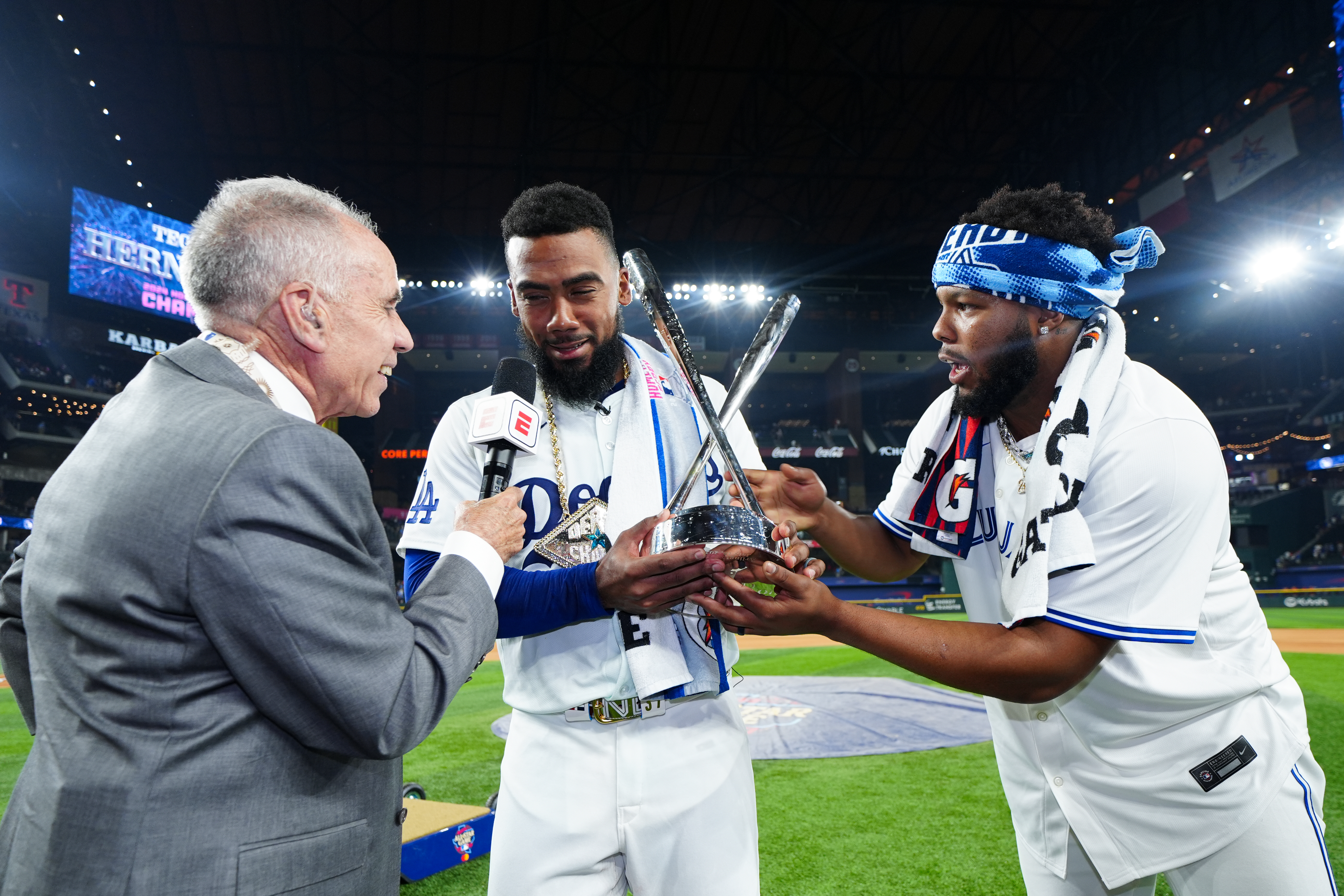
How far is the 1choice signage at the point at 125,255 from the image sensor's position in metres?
19.5

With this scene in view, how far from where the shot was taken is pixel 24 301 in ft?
78.0

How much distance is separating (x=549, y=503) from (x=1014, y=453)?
4.56 feet

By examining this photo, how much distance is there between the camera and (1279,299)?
88.7ft

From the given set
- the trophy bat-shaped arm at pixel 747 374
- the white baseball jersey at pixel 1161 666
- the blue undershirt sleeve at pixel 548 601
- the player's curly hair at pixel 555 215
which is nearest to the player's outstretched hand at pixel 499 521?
the blue undershirt sleeve at pixel 548 601

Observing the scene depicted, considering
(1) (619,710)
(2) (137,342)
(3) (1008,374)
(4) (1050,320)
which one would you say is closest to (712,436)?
(1) (619,710)

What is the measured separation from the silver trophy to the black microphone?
1.31 feet

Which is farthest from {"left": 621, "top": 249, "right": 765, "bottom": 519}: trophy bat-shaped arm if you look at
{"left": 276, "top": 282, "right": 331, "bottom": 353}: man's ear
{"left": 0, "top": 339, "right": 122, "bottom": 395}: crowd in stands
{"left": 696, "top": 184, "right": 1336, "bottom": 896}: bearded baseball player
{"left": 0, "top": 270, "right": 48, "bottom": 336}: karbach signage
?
{"left": 0, "top": 270, "right": 48, "bottom": 336}: karbach signage

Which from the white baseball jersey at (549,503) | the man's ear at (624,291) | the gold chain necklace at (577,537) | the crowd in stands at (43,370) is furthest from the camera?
the crowd in stands at (43,370)

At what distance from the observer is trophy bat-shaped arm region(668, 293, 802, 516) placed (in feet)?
6.62

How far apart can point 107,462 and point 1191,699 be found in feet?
7.52

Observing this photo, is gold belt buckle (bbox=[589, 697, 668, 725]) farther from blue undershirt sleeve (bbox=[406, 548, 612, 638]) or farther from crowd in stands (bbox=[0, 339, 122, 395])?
crowd in stands (bbox=[0, 339, 122, 395])

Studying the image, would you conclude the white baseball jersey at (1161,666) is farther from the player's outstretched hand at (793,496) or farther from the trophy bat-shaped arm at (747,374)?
the trophy bat-shaped arm at (747,374)

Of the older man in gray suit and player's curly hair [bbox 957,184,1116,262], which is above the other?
player's curly hair [bbox 957,184,1116,262]

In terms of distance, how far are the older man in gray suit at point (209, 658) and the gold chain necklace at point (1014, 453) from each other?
1615 millimetres
